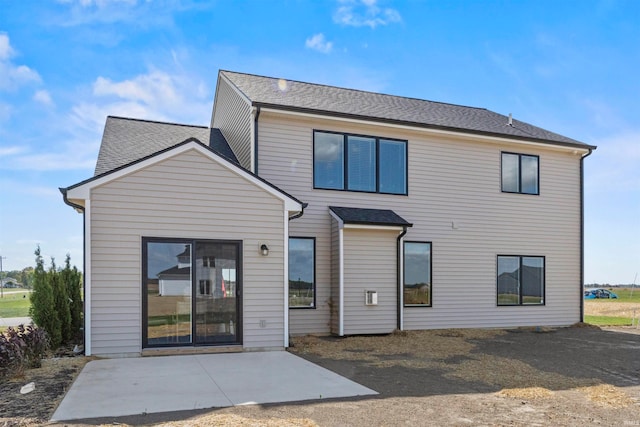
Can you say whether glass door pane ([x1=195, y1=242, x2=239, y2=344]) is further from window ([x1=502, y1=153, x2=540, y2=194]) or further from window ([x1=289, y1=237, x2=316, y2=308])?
window ([x1=502, y1=153, x2=540, y2=194])

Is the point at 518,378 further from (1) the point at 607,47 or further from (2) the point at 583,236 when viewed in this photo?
(1) the point at 607,47

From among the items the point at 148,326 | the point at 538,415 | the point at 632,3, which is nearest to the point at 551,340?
the point at 538,415

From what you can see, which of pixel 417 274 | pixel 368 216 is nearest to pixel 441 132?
pixel 368 216

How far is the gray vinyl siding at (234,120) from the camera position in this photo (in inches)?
458

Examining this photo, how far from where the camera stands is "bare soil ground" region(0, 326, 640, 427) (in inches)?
195

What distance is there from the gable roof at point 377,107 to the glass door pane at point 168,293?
4.05m

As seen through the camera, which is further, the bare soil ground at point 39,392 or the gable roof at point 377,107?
the gable roof at point 377,107

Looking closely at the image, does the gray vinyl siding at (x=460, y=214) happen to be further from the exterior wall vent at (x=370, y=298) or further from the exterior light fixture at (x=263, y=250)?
the exterior light fixture at (x=263, y=250)

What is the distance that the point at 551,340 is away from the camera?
11.6m

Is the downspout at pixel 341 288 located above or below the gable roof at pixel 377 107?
below

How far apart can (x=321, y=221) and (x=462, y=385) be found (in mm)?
5898

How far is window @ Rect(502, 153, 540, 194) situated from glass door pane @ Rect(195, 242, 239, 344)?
865 cm

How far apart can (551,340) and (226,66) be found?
1185cm

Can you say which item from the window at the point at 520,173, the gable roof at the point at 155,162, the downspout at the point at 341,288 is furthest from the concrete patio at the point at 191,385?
the window at the point at 520,173
